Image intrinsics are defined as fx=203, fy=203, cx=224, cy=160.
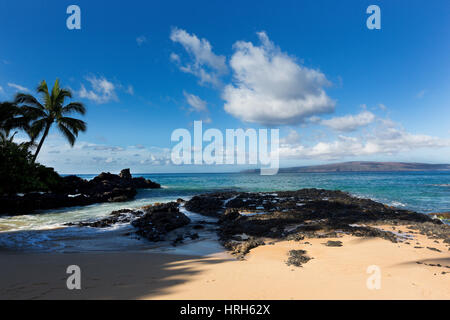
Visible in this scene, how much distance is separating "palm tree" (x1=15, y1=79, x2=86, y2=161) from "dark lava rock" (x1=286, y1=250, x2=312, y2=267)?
63.6 ft

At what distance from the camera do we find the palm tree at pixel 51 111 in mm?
16766

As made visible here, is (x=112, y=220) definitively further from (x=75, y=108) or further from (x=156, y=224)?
(x=75, y=108)

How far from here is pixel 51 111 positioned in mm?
17844

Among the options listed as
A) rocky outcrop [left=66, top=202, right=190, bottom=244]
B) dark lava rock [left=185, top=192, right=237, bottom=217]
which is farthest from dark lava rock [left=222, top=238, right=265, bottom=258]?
dark lava rock [left=185, top=192, right=237, bottom=217]

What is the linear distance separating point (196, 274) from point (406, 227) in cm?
1064

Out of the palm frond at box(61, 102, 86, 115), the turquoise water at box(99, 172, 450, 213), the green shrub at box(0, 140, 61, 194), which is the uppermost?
the palm frond at box(61, 102, 86, 115)

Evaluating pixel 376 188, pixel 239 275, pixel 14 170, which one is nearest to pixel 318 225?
pixel 239 275

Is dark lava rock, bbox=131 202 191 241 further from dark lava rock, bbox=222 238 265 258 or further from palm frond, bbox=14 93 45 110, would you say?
palm frond, bbox=14 93 45 110

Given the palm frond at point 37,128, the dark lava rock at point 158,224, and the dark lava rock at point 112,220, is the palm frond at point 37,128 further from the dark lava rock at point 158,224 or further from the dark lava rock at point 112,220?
the dark lava rock at point 158,224

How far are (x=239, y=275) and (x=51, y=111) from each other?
2156 cm

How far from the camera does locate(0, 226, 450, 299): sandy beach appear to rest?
3678 mm

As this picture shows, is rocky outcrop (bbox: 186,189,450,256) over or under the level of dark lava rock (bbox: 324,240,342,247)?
under

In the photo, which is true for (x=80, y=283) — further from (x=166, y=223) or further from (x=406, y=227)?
(x=406, y=227)
